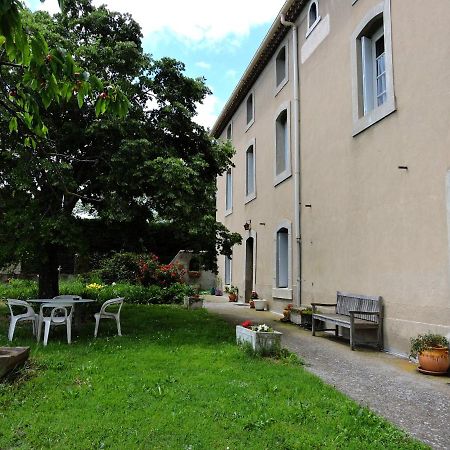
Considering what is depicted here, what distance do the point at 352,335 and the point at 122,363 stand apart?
3.82 meters

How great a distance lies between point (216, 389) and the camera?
16.1ft

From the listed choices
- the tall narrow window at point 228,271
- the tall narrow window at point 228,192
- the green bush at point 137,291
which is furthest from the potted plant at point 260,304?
the tall narrow window at point 228,192

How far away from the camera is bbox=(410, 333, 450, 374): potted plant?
5.95m

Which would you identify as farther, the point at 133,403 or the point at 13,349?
the point at 13,349

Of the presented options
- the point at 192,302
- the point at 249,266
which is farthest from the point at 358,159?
the point at 249,266

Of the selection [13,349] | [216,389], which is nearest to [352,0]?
[216,389]

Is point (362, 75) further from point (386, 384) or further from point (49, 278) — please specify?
point (49, 278)

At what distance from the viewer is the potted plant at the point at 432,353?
595cm

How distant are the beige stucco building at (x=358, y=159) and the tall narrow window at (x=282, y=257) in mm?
31

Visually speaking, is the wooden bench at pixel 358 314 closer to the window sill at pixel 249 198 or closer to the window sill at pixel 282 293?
the window sill at pixel 282 293

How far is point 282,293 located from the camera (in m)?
12.6

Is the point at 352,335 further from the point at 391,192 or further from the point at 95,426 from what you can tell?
the point at 95,426

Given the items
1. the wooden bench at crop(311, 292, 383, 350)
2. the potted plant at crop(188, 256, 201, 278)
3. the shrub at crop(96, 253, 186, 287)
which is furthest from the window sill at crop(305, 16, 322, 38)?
the potted plant at crop(188, 256, 201, 278)

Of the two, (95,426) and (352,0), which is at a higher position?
(352,0)
